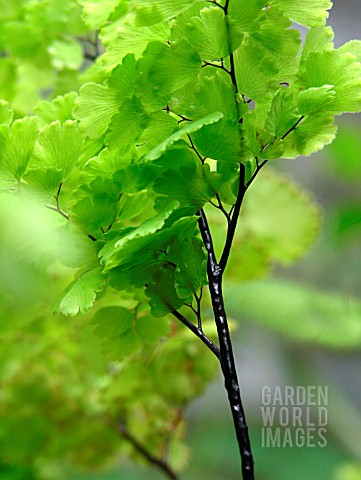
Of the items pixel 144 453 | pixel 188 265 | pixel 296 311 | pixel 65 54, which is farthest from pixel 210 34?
pixel 296 311

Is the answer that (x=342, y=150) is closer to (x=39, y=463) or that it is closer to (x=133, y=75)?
(x=39, y=463)

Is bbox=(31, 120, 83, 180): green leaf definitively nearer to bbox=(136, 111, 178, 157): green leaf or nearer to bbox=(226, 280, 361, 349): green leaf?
bbox=(136, 111, 178, 157): green leaf

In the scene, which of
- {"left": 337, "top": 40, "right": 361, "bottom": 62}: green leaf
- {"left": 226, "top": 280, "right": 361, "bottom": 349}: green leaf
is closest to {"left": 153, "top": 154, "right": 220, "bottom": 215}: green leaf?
{"left": 337, "top": 40, "right": 361, "bottom": 62}: green leaf

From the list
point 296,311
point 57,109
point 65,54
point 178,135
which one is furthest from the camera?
point 296,311

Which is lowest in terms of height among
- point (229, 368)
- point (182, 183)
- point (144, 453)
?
point (144, 453)

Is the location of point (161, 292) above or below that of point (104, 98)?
below

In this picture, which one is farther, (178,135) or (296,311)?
(296,311)

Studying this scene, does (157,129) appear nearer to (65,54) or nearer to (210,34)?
(210,34)

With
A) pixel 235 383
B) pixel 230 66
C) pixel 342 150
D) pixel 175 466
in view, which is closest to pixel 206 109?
pixel 230 66
